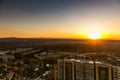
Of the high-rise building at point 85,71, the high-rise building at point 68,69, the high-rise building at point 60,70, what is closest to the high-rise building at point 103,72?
the high-rise building at point 85,71

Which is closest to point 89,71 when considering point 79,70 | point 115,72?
point 79,70

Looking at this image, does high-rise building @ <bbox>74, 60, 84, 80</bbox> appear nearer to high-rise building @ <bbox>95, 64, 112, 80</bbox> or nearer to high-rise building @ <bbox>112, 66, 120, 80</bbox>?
high-rise building @ <bbox>95, 64, 112, 80</bbox>

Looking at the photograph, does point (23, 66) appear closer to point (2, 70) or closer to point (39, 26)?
point (2, 70)

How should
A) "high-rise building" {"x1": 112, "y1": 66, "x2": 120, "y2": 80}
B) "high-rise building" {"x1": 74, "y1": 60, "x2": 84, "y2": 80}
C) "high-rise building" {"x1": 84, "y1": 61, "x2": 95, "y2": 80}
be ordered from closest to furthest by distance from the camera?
"high-rise building" {"x1": 112, "y1": 66, "x2": 120, "y2": 80}
"high-rise building" {"x1": 84, "y1": 61, "x2": 95, "y2": 80}
"high-rise building" {"x1": 74, "y1": 60, "x2": 84, "y2": 80}

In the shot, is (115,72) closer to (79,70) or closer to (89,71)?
(89,71)

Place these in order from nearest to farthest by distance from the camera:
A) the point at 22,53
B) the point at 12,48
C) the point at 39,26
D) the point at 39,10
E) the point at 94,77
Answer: the point at 94,77, the point at 39,10, the point at 39,26, the point at 12,48, the point at 22,53

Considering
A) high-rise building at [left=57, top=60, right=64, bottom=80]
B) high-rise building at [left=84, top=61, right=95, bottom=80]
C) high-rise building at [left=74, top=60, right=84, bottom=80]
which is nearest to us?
high-rise building at [left=84, top=61, right=95, bottom=80]

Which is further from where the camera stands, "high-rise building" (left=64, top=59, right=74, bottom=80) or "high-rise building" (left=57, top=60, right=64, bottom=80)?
"high-rise building" (left=57, top=60, right=64, bottom=80)

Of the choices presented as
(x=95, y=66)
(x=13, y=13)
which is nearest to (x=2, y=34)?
(x=13, y=13)

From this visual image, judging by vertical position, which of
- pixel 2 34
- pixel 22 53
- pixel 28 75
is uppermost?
pixel 2 34

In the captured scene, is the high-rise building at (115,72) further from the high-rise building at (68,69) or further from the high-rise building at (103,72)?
the high-rise building at (68,69)

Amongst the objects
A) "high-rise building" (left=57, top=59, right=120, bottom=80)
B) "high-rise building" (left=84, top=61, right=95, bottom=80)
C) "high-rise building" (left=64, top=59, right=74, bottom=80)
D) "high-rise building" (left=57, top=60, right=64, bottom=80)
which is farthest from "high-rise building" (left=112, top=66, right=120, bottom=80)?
"high-rise building" (left=57, top=60, right=64, bottom=80)
